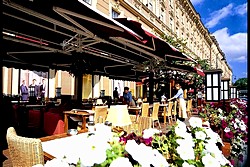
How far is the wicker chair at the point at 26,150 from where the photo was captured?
1.85 m

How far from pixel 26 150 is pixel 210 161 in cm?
141

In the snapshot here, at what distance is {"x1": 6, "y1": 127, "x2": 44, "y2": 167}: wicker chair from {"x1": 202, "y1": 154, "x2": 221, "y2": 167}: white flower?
1278 mm

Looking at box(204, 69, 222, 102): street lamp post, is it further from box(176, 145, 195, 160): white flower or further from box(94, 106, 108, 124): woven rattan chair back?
box(176, 145, 195, 160): white flower

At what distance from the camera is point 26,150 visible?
6.13 ft

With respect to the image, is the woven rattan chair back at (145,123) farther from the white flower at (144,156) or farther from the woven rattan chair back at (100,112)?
the white flower at (144,156)

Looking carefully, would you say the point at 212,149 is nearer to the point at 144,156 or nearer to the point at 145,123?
the point at 144,156

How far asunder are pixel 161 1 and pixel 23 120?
24.1 metres

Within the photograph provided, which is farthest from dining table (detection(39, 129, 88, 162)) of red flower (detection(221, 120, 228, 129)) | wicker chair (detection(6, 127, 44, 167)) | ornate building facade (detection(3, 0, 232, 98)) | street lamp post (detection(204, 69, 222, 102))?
ornate building facade (detection(3, 0, 232, 98))

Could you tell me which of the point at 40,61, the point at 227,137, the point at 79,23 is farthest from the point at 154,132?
the point at 40,61

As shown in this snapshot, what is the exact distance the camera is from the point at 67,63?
9180 millimetres

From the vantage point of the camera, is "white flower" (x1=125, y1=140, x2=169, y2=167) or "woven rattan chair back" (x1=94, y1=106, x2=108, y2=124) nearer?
"white flower" (x1=125, y1=140, x2=169, y2=167)

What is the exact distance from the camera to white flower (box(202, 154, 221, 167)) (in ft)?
3.92

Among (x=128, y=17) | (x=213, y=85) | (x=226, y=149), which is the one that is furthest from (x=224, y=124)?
(x=128, y=17)

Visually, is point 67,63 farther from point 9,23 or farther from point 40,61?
point 9,23
